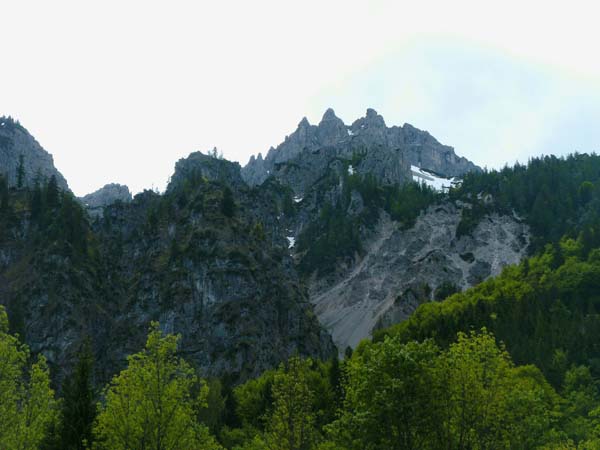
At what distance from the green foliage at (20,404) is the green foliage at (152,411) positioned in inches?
156

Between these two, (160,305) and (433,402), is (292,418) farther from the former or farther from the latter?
(160,305)

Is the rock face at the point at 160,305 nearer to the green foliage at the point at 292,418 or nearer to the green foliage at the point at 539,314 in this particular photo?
the green foliage at the point at 539,314

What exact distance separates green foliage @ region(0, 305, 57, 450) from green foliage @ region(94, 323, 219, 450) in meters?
3.97

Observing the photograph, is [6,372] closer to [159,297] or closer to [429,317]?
[429,317]

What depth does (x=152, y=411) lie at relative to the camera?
38.0 meters

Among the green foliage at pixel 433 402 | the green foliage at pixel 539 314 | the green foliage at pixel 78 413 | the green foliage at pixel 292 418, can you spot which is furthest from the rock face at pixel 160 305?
the green foliage at pixel 433 402

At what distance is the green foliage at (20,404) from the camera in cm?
3872

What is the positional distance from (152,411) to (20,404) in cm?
1161

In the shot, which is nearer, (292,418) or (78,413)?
(292,418)

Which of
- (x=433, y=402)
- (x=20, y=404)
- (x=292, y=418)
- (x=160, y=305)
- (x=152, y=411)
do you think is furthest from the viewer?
(x=160, y=305)

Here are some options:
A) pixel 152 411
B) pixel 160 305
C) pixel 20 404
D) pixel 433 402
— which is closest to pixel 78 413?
pixel 20 404

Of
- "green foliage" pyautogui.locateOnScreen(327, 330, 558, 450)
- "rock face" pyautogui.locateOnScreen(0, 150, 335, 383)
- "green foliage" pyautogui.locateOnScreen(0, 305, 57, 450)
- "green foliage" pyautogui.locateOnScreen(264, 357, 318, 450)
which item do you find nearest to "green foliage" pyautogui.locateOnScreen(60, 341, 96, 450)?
"green foliage" pyautogui.locateOnScreen(0, 305, 57, 450)

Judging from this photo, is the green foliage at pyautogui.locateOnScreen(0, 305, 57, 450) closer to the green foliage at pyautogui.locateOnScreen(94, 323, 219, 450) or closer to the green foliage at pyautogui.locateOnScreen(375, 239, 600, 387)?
the green foliage at pyautogui.locateOnScreen(94, 323, 219, 450)

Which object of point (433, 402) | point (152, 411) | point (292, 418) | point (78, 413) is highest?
point (78, 413)
